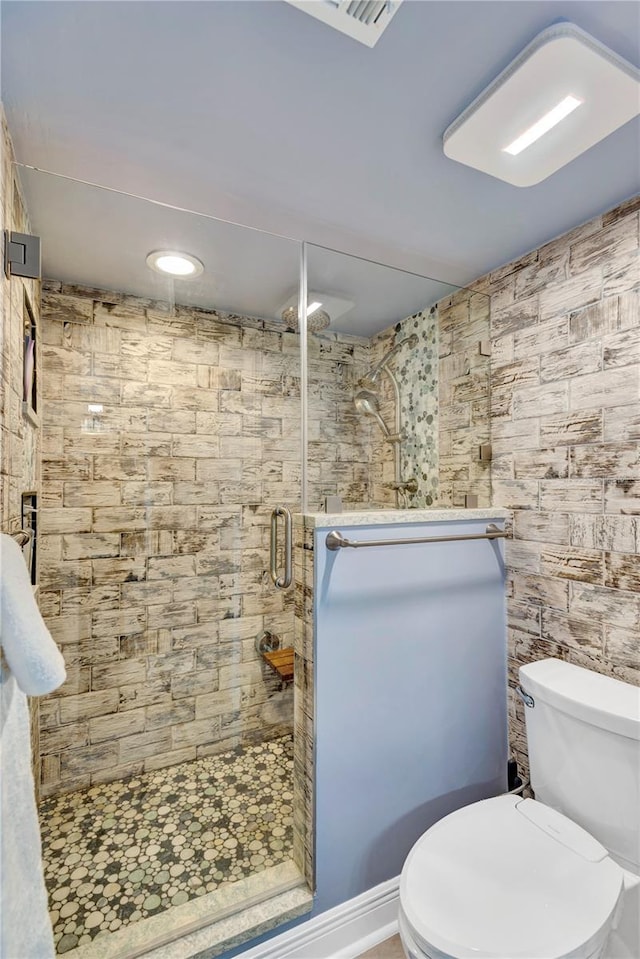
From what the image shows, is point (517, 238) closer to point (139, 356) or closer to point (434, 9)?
point (434, 9)

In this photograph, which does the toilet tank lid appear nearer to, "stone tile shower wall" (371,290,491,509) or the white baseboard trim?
"stone tile shower wall" (371,290,491,509)

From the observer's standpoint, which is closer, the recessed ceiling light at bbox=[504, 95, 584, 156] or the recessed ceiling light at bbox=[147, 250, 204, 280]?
the recessed ceiling light at bbox=[504, 95, 584, 156]

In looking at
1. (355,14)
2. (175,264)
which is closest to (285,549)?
(175,264)

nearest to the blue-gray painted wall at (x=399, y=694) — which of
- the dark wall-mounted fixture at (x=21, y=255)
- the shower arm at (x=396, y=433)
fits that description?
the shower arm at (x=396, y=433)

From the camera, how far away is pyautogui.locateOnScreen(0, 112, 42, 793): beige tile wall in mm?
1067

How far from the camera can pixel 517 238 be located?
1.60m

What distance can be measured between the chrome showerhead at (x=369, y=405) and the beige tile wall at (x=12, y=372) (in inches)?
42.6

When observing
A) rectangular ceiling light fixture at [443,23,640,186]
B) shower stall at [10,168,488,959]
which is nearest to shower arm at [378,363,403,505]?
shower stall at [10,168,488,959]

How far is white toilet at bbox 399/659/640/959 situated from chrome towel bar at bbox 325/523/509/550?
0.47 metres

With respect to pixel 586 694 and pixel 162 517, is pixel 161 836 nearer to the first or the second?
pixel 162 517

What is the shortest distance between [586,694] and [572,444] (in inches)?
32.8

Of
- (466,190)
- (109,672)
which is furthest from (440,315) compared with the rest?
(109,672)

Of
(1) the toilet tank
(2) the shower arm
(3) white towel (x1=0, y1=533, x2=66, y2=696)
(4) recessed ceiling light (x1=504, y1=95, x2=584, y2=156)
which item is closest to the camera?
(3) white towel (x1=0, y1=533, x2=66, y2=696)

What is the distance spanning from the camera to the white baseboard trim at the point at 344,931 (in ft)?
4.16
